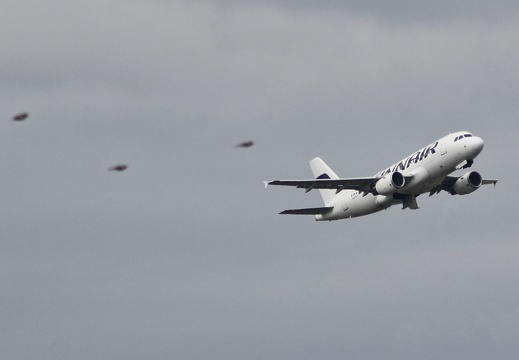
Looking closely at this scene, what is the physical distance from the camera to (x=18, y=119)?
46375 millimetres

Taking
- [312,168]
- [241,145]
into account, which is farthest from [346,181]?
[241,145]

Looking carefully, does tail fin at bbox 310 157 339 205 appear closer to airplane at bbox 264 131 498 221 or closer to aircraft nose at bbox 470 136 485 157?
airplane at bbox 264 131 498 221

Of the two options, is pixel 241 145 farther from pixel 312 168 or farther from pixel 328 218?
pixel 312 168

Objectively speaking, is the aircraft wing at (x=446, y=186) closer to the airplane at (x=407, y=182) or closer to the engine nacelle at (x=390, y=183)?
the airplane at (x=407, y=182)

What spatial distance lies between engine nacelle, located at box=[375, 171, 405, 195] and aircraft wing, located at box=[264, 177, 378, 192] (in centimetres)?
157

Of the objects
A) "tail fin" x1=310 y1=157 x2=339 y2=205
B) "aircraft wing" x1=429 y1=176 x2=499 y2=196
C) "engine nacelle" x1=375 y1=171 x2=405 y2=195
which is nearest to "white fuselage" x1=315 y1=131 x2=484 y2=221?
"engine nacelle" x1=375 y1=171 x2=405 y2=195

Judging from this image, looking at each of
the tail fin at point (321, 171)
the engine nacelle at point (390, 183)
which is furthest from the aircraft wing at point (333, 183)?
the tail fin at point (321, 171)

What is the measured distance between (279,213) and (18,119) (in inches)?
1910

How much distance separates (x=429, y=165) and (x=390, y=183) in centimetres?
374

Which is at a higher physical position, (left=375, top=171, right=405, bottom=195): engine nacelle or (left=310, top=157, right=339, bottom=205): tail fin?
(left=310, top=157, right=339, bottom=205): tail fin

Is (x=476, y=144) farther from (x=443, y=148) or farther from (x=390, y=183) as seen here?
(x=390, y=183)

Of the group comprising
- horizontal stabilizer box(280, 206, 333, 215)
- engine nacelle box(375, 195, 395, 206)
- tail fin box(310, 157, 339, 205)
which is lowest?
engine nacelle box(375, 195, 395, 206)

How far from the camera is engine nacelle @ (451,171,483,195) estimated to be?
92.2m

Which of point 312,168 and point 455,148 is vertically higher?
point 312,168
